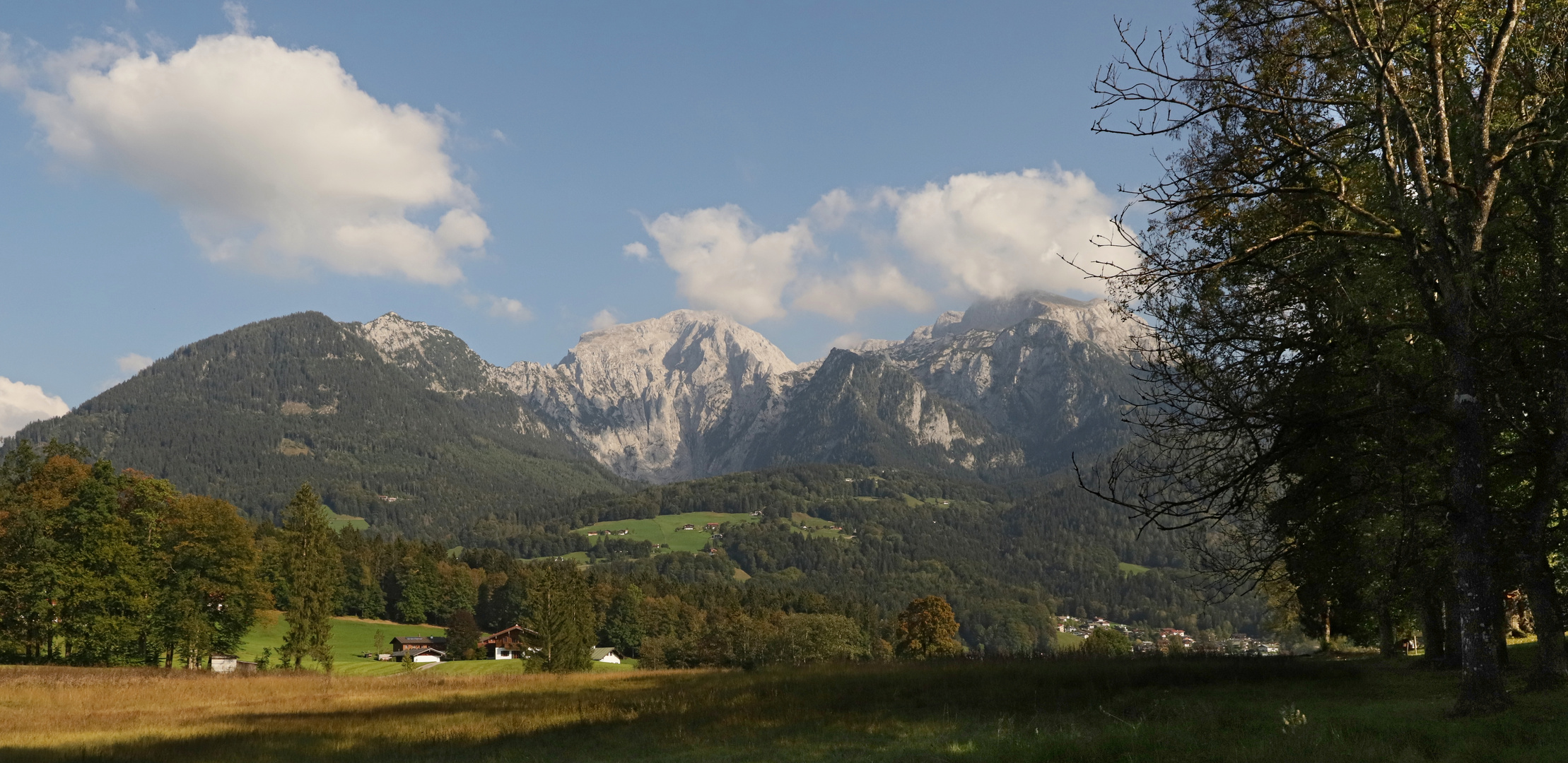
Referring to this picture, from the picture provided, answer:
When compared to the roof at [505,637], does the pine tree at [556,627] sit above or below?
above

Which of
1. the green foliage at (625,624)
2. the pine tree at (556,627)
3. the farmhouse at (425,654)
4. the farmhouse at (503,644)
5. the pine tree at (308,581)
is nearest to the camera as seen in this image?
the pine tree at (308,581)

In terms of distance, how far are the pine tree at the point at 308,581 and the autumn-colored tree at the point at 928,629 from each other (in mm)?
52492

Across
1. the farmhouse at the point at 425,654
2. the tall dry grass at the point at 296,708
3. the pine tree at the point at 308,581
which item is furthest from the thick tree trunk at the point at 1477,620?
the farmhouse at the point at 425,654

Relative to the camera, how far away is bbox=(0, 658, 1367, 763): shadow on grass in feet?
51.4

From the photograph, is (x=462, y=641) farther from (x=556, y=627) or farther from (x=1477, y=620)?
(x=1477, y=620)

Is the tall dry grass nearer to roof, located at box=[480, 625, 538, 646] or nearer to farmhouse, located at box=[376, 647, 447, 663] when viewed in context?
farmhouse, located at box=[376, 647, 447, 663]

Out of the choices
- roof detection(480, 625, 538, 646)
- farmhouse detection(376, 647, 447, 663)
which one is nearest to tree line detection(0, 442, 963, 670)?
farmhouse detection(376, 647, 447, 663)

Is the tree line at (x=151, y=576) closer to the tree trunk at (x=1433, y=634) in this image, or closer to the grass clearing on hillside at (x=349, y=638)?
the grass clearing on hillside at (x=349, y=638)

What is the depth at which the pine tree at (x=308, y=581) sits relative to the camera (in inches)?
2318

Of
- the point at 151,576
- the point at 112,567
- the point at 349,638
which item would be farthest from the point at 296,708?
the point at 349,638

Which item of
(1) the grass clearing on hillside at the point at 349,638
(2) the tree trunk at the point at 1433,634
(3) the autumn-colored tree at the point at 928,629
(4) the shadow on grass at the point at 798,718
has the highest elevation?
(2) the tree trunk at the point at 1433,634

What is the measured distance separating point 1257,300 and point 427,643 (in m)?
132

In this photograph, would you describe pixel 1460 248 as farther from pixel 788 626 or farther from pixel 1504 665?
Answer: pixel 788 626

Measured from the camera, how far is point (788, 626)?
110938 mm
